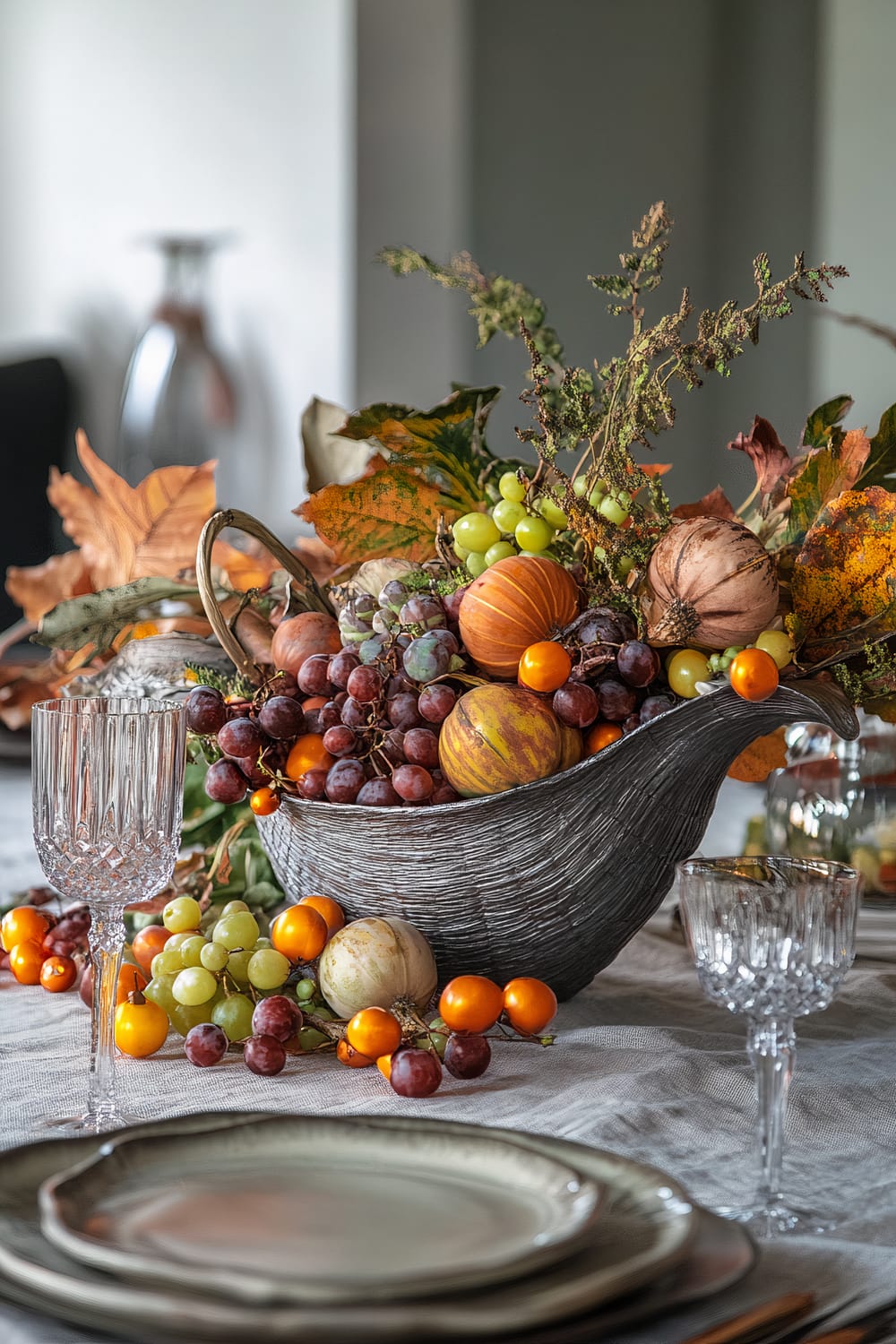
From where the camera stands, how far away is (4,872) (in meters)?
1.16

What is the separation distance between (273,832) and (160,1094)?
0.64ft

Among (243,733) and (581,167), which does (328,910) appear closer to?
(243,733)

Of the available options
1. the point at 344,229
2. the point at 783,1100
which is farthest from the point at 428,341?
the point at 783,1100

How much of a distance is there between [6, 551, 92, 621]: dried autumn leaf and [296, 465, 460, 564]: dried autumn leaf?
365mm

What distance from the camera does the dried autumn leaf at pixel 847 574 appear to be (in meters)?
0.74

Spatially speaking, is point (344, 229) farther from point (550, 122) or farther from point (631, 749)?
point (631, 749)

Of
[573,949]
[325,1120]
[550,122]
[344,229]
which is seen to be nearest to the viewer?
[325,1120]

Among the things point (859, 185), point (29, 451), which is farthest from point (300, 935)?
point (859, 185)

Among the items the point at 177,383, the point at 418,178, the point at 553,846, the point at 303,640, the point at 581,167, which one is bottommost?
the point at 553,846

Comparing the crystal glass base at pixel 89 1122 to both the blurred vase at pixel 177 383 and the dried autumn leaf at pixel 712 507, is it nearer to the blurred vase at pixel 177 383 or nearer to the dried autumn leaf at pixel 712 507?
the dried autumn leaf at pixel 712 507

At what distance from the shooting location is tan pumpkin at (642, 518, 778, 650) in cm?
73

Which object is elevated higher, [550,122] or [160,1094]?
[550,122]

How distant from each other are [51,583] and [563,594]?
1.98 feet

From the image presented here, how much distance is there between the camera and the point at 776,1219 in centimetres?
55
